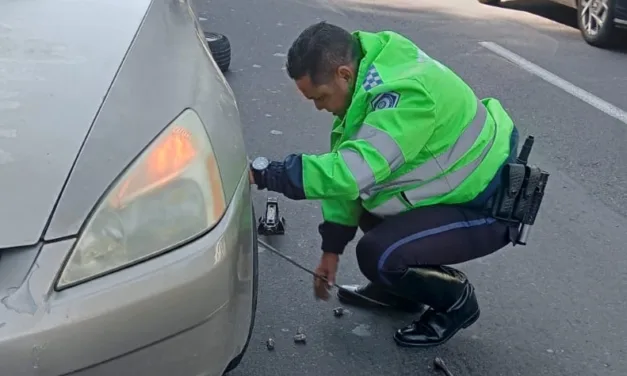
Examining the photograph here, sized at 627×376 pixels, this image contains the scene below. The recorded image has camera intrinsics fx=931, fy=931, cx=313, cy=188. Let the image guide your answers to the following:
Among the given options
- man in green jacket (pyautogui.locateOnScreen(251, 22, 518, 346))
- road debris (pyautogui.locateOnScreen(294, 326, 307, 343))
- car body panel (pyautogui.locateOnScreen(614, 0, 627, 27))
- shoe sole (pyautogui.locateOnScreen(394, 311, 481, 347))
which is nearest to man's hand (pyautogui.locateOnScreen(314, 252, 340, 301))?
man in green jacket (pyautogui.locateOnScreen(251, 22, 518, 346))

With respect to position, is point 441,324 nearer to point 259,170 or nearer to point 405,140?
point 405,140

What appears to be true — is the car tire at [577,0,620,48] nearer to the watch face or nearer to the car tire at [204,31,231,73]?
the car tire at [204,31,231,73]

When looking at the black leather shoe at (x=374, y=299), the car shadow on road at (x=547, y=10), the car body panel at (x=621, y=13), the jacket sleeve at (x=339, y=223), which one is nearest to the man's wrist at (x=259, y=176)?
the jacket sleeve at (x=339, y=223)

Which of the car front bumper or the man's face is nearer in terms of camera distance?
the car front bumper

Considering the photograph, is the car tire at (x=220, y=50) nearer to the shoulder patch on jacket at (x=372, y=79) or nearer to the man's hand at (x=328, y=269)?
the man's hand at (x=328, y=269)

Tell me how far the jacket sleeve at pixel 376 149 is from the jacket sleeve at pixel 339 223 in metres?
0.42

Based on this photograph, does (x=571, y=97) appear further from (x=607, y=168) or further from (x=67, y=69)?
(x=67, y=69)

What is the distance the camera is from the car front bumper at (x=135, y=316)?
5.57 ft

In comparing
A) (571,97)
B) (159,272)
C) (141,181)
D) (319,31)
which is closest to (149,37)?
(319,31)

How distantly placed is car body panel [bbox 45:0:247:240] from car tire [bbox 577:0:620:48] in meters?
6.33

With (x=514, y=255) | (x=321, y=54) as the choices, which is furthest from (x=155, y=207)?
Result: (x=514, y=255)

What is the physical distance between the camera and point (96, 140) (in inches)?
77.4

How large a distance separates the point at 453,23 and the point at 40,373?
7.87 meters

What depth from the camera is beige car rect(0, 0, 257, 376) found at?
1749 mm
